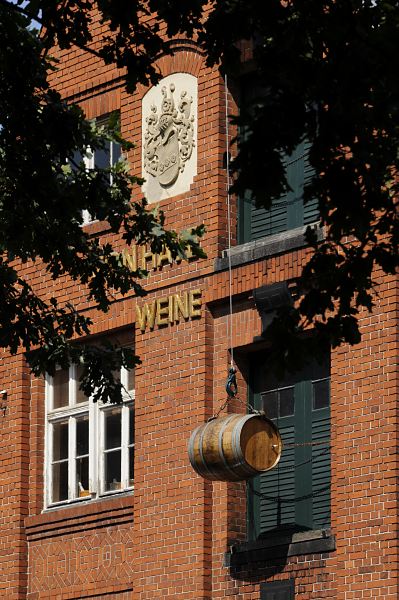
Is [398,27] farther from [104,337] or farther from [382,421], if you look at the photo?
[104,337]

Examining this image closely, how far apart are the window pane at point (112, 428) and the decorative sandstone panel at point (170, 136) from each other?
9.33 feet

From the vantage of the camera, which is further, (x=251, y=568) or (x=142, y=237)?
(x=251, y=568)

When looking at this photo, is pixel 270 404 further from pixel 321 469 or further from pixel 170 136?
pixel 170 136

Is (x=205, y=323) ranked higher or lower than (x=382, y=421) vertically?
higher

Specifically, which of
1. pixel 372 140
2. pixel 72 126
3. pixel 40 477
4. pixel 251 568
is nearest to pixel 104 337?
pixel 40 477

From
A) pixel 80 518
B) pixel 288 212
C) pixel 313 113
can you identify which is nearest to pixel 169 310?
pixel 288 212

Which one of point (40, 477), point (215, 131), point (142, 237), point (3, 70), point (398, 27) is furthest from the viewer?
point (40, 477)

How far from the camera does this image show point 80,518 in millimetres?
24812

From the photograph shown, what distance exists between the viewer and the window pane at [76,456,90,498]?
25.3m

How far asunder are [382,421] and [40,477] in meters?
6.71

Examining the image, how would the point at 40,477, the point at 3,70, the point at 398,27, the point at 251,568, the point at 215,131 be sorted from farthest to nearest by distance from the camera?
the point at 40,477 → the point at 215,131 → the point at 251,568 → the point at 3,70 → the point at 398,27

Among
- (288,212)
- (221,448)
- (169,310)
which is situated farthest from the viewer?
(169,310)

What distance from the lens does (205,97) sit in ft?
80.0

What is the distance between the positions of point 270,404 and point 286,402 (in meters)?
0.32
